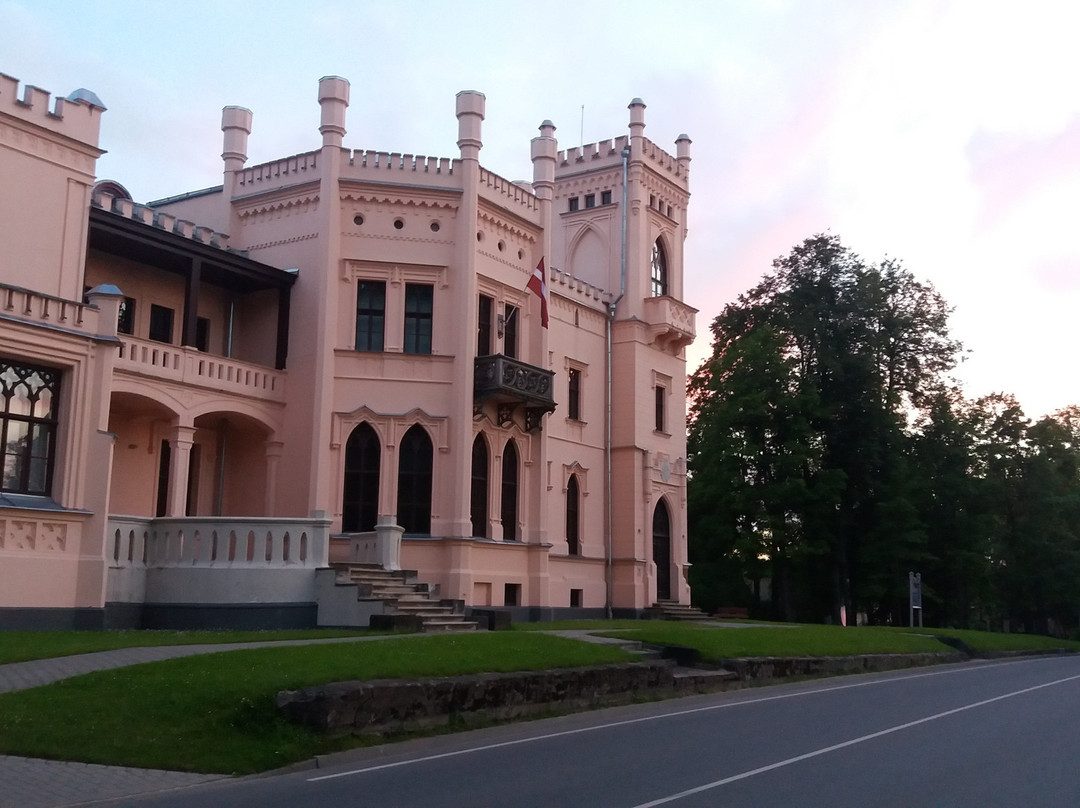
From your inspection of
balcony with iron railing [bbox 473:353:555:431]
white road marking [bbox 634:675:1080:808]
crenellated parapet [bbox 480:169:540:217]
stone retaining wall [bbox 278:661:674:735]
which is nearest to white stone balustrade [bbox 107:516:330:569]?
balcony with iron railing [bbox 473:353:555:431]

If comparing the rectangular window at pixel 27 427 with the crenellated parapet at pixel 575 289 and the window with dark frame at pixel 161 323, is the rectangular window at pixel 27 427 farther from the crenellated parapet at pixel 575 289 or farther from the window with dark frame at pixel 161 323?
the crenellated parapet at pixel 575 289

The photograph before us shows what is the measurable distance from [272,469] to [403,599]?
6.85 m

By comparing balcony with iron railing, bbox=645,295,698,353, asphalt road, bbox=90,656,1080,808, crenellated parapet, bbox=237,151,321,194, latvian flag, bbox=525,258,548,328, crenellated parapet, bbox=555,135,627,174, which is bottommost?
asphalt road, bbox=90,656,1080,808

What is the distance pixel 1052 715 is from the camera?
52.5 feet

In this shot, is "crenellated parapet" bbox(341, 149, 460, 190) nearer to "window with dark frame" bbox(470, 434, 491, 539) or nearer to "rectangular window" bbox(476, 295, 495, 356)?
"rectangular window" bbox(476, 295, 495, 356)

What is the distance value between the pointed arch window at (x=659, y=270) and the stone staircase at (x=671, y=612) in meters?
11.1

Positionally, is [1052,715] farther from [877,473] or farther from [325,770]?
[877,473]

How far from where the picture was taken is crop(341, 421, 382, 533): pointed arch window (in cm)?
2812

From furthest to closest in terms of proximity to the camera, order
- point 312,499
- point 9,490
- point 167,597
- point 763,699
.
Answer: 1. point 312,499
2. point 167,597
3. point 9,490
4. point 763,699

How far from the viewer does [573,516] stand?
36.4 meters

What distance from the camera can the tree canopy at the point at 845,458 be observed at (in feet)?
147

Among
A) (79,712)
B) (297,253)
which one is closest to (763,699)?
(79,712)

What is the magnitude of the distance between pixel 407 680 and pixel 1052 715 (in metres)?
9.58

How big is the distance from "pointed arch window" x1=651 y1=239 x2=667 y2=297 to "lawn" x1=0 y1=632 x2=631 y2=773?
2702cm
